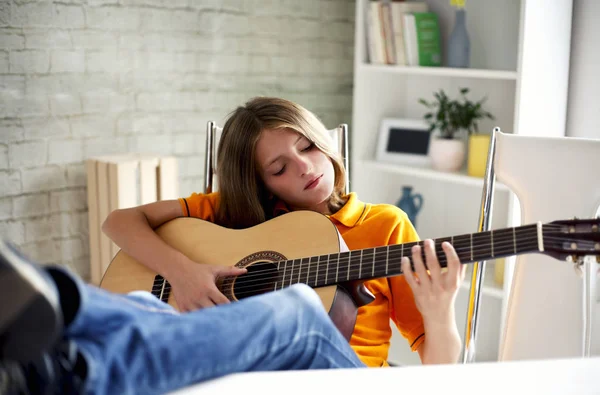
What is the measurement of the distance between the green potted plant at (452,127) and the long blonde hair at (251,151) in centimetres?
117

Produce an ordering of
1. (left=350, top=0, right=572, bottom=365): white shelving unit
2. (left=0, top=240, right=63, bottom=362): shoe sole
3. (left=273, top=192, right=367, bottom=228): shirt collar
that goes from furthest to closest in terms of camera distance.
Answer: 1. (left=350, top=0, right=572, bottom=365): white shelving unit
2. (left=273, top=192, right=367, bottom=228): shirt collar
3. (left=0, top=240, right=63, bottom=362): shoe sole

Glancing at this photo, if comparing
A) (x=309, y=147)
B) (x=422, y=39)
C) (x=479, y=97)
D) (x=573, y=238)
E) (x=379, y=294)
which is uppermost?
(x=422, y=39)

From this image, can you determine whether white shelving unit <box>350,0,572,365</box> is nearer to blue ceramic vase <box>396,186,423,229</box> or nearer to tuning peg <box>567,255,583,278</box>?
blue ceramic vase <box>396,186,423,229</box>

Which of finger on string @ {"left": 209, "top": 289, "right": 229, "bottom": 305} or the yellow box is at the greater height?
the yellow box

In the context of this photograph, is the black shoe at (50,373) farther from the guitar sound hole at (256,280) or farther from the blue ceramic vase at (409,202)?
the blue ceramic vase at (409,202)

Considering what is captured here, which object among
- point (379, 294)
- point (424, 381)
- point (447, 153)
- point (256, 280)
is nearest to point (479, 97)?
point (447, 153)

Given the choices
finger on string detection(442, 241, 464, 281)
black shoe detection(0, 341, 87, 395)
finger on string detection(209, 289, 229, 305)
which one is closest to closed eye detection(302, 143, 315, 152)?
finger on string detection(209, 289, 229, 305)

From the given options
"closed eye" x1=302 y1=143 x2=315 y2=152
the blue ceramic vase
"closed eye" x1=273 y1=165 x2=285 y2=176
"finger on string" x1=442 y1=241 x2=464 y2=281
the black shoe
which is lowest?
the blue ceramic vase

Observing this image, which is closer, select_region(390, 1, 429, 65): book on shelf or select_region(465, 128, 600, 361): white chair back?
select_region(465, 128, 600, 361): white chair back

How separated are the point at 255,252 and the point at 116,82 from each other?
63.2 inches

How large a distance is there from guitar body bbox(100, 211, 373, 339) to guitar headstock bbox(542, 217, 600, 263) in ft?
1.29

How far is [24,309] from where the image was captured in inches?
28.4

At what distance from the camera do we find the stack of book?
2.83 meters

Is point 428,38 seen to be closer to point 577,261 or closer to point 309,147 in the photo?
point 309,147
